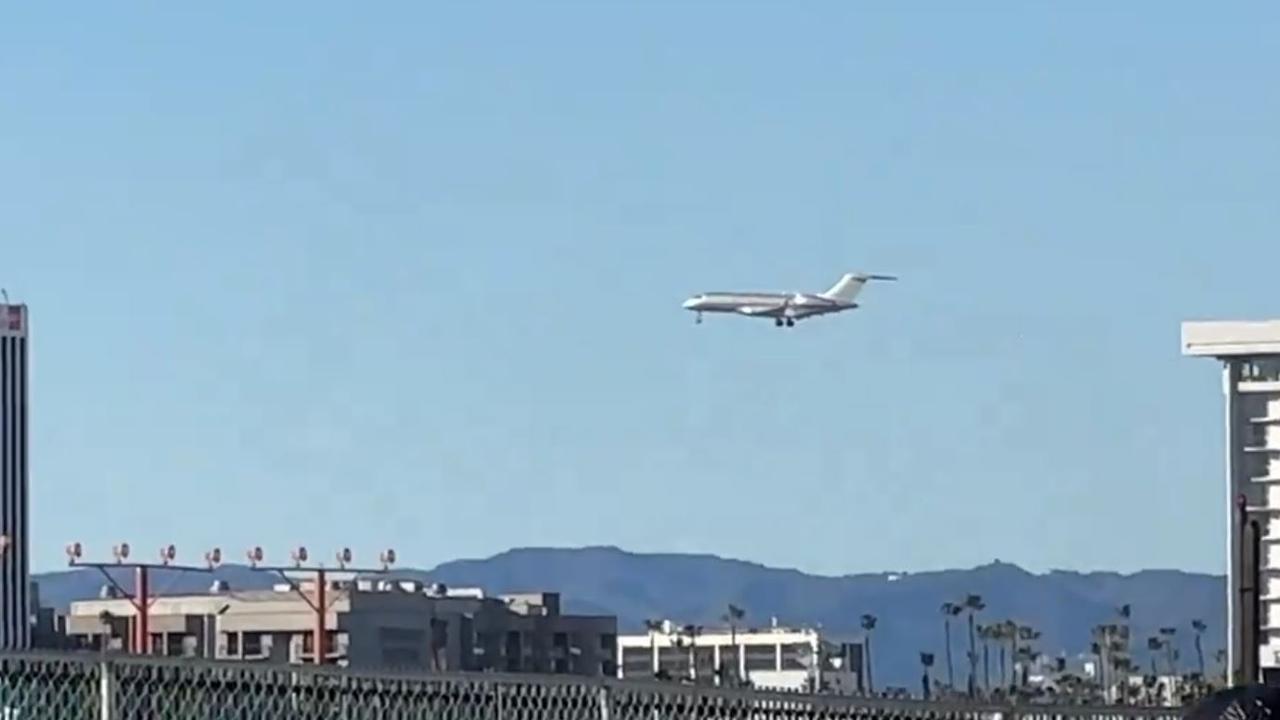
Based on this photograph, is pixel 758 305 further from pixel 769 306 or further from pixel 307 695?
pixel 307 695

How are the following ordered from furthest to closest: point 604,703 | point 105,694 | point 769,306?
1. point 769,306
2. point 604,703
3. point 105,694

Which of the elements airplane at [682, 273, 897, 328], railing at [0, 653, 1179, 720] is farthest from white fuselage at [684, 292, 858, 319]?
railing at [0, 653, 1179, 720]

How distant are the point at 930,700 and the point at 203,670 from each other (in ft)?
15.6

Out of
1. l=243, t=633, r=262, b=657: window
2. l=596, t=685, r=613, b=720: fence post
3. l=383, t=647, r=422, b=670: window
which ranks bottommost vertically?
l=596, t=685, r=613, b=720: fence post

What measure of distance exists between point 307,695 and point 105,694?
762 millimetres

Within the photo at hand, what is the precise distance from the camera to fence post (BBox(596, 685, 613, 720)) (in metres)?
14.0

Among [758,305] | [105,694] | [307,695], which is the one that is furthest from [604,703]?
[758,305]

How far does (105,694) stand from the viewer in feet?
40.9

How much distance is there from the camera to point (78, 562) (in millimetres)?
136500

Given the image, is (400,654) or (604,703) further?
(400,654)

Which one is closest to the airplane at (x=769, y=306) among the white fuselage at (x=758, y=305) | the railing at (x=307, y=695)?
the white fuselage at (x=758, y=305)

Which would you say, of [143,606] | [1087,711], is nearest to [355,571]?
[143,606]

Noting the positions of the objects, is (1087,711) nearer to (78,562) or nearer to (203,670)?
(203,670)

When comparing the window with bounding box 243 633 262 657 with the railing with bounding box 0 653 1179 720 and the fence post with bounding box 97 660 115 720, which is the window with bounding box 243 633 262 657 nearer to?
the railing with bounding box 0 653 1179 720
